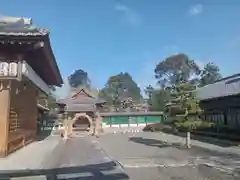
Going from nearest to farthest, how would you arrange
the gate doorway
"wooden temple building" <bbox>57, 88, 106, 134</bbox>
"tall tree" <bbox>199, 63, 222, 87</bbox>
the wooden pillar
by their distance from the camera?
the wooden pillar, "wooden temple building" <bbox>57, 88, 106, 134</bbox>, the gate doorway, "tall tree" <bbox>199, 63, 222, 87</bbox>

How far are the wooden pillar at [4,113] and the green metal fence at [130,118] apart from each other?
37.9 m

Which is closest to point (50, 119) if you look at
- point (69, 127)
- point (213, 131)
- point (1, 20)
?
point (69, 127)

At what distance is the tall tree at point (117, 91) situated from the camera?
8224 centimetres

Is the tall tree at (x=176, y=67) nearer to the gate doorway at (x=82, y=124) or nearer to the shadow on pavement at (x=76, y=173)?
the gate doorway at (x=82, y=124)

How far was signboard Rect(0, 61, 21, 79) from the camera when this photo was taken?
12.6 meters

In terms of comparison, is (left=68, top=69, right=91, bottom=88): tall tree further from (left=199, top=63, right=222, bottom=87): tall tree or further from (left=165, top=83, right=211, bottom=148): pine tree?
(left=165, top=83, right=211, bottom=148): pine tree

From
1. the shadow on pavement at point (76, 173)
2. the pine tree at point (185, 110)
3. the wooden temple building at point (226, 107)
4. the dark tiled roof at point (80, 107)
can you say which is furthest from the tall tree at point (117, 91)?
the shadow on pavement at point (76, 173)

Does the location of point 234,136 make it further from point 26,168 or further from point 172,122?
point 26,168

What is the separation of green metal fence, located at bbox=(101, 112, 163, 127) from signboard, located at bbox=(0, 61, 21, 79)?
126ft

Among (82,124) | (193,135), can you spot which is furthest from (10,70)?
(82,124)

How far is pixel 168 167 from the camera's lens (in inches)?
452

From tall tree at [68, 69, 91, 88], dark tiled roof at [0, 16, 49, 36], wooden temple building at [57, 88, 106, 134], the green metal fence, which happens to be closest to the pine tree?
dark tiled roof at [0, 16, 49, 36]

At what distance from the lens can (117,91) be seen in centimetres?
9444

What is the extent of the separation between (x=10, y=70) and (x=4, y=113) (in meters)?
1.90
